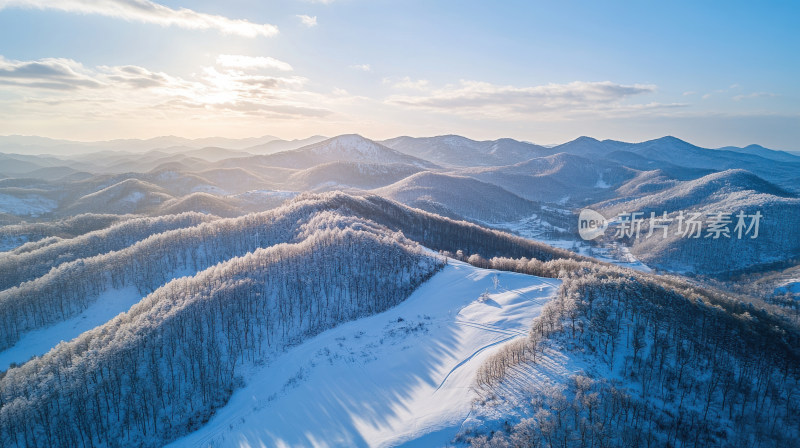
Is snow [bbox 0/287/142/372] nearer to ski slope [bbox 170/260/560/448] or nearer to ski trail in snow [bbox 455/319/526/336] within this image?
ski slope [bbox 170/260/560/448]

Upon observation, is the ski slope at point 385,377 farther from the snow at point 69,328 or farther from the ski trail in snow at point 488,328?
the snow at point 69,328

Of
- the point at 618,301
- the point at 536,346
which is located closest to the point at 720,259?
the point at 618,301

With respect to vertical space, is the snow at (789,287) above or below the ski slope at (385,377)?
below

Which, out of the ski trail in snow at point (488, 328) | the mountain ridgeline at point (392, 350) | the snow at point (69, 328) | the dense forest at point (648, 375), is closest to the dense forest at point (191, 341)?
the mountain ridgeline at point (392, 350)

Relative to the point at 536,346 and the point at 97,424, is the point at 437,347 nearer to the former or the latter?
the point at 536,346

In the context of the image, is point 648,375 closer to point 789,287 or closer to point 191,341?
point 191,341
